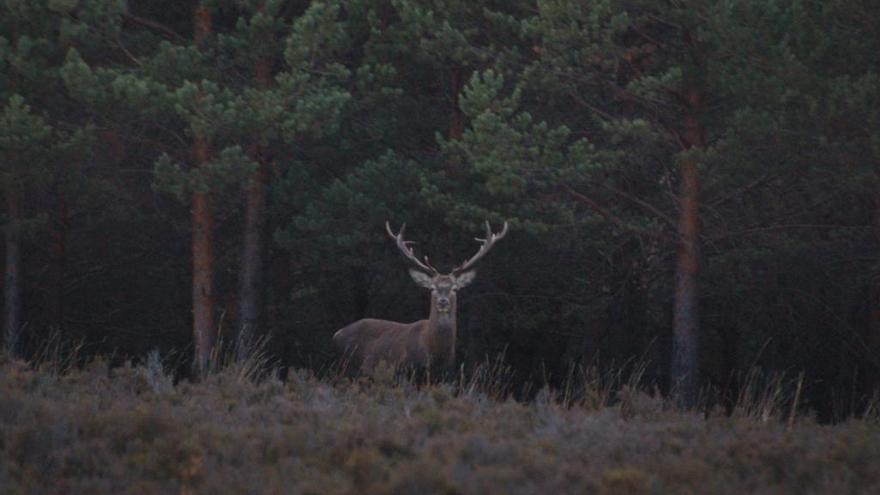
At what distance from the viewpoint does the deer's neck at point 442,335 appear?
52.9 ft

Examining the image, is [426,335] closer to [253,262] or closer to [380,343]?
[380,343]

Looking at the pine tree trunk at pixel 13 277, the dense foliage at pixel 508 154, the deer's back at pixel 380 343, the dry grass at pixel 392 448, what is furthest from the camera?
the pine tree trunk at pixel 13 277

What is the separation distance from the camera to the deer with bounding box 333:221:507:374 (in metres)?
16.1

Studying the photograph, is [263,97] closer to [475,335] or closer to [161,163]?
[161,163]

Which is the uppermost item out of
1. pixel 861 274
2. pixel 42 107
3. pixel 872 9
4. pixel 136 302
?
pixel 872 9

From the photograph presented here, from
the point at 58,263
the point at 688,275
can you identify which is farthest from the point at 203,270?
the point at 688,275

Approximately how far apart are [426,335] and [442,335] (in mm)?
Answer: 438

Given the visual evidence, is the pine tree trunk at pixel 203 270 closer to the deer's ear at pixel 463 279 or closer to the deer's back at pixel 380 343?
the deer's back at pixel 380 343

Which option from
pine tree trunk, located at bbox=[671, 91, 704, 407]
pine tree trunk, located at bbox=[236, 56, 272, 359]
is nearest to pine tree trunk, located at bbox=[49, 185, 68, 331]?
pine tree trunk, located at bbox=[236, 56, 272, 359]

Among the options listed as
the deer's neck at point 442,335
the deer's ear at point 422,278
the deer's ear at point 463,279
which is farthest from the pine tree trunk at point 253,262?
the deer's ear at point 463,279

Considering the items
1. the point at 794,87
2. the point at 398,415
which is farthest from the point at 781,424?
the point at 794,87

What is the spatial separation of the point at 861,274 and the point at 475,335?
20.8ft

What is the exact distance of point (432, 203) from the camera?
18.5 m

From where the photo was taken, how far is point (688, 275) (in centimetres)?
1759
